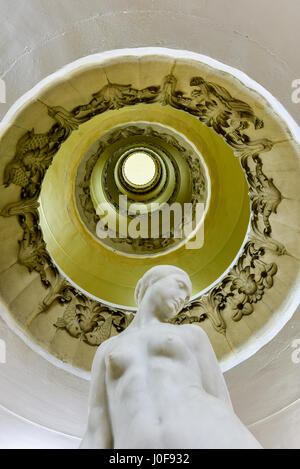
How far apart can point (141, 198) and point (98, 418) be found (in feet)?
15.1

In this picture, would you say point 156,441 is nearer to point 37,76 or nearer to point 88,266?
point 37,76

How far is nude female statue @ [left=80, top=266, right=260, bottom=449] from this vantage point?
156 cm

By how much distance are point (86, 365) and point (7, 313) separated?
1004mm

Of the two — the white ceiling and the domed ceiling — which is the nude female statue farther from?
the domed ceiling

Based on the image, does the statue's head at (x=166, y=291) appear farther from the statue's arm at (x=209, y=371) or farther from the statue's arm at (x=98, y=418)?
the statue's arm at (x=98, y=418)

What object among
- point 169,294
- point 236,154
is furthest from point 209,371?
point 236,154

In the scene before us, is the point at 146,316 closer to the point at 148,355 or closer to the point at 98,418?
the point at 148,355

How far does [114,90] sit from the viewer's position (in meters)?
4.12

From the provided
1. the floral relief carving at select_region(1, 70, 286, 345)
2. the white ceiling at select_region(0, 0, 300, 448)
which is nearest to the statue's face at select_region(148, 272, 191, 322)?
the white ceiling at select_region(0, 0, 300, 448)

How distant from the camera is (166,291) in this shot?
2396 millimetres

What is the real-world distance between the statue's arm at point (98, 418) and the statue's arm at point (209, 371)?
48cm

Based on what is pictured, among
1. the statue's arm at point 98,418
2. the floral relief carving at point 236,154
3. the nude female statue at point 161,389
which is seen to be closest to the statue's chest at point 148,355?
the nude female statue at point 161,389

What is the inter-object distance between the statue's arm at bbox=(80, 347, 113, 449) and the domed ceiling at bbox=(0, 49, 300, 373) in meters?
2.55

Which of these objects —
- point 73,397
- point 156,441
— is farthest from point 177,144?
point 156,441
